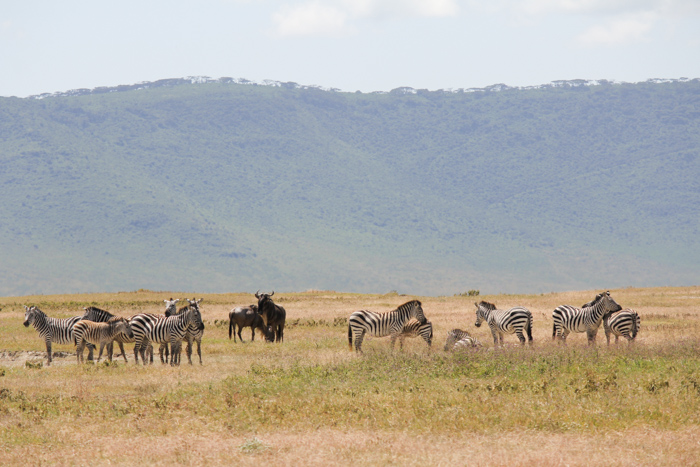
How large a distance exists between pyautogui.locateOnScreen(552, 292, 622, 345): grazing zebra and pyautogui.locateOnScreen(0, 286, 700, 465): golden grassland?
142 centimetres

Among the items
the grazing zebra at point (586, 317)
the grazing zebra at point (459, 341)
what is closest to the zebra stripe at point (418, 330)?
the grazing zebra at point (459, 341)

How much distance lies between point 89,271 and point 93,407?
167831 mm

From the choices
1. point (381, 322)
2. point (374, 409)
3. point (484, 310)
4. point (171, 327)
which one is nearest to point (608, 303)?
point (484, 310)

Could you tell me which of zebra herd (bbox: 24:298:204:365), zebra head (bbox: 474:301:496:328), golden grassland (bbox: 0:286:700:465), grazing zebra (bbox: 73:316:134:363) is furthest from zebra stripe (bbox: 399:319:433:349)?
grazing zebra (bbox: 73:316:134:363)

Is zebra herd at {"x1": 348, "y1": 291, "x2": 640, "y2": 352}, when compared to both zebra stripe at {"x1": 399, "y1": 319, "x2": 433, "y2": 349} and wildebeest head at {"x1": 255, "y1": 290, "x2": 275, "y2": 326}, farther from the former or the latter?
wildebeest head at {"x1": 255, "y1": 290, "x2": 275, "y2": 326}

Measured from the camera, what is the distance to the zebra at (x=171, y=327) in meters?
23.7

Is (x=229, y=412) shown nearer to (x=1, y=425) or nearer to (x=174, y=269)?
(x=1, y=425)

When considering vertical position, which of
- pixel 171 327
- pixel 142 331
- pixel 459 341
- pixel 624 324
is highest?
pixel 171 327

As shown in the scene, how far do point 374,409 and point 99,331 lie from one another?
474 inches

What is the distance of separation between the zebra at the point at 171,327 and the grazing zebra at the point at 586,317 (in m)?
10.7

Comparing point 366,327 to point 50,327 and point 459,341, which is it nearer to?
point 459,341

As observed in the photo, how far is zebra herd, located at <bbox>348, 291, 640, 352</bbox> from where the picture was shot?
2452cm

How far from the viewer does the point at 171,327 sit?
2372 cm

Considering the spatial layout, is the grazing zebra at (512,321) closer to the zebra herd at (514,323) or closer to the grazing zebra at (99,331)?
the zebra herd at (514,323)
